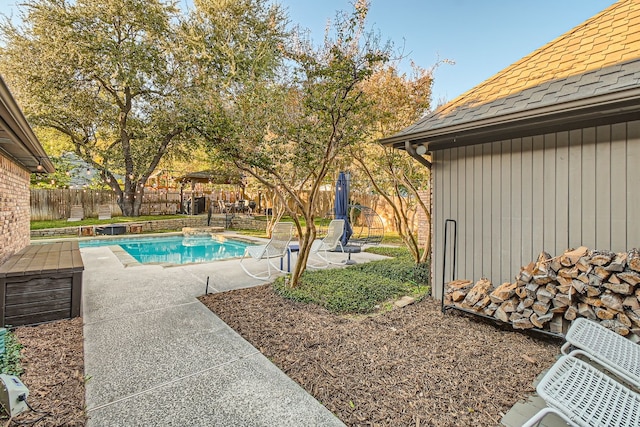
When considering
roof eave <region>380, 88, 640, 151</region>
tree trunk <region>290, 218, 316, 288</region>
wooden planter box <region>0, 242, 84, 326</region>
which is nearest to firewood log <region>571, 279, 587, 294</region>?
roof eave <region>380, 88, 640, 151</region>

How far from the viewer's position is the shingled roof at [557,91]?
275cm

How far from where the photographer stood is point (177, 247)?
36.3 ft

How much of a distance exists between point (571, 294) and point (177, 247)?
36.2ft

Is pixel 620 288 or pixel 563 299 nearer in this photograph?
pixel 620 288

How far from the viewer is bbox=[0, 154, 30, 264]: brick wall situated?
4359 millimetres

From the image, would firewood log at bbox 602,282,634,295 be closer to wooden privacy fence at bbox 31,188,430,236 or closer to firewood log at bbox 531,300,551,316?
firewood log at bbox 531,300,551,316

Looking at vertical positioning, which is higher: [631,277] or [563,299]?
[631,277]

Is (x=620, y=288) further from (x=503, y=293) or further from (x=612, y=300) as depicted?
(x=503, y=293)

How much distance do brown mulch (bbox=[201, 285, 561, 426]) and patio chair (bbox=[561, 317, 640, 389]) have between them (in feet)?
1.50

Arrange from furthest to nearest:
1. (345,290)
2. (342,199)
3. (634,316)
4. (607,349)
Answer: (342,199)
(345,290)
(634,316)
(607,349)

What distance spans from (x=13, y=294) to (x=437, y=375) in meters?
4.41

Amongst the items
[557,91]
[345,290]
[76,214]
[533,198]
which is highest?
[557,91]

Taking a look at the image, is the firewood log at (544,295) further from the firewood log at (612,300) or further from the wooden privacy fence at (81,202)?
the wooden privacy fence at (81,202)

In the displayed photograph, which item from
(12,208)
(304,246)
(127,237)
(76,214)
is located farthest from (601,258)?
(76,214)
